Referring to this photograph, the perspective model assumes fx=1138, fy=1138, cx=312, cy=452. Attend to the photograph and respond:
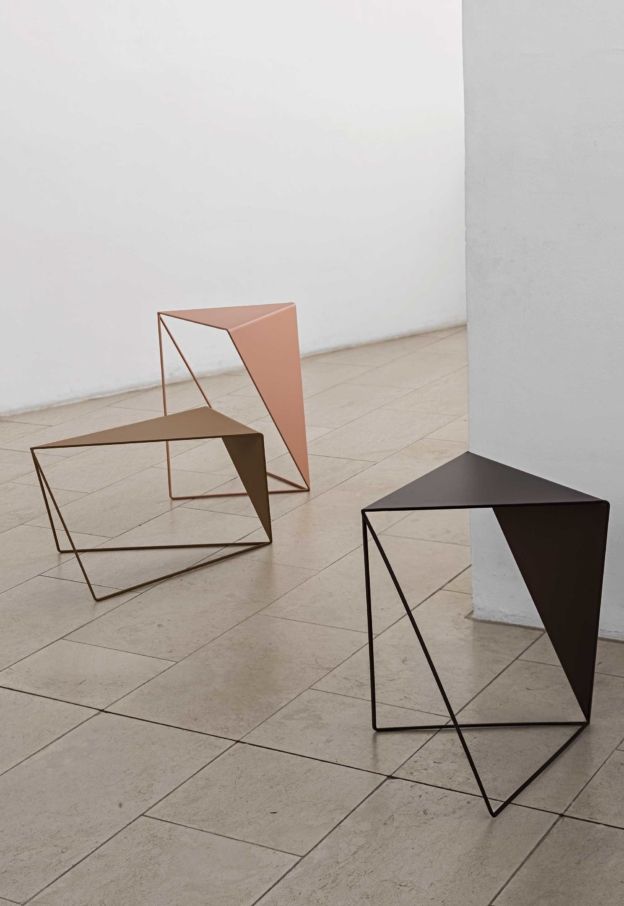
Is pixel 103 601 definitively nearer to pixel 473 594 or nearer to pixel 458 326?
pixel 473 594

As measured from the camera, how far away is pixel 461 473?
2748 mm

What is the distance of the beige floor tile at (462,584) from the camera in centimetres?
349

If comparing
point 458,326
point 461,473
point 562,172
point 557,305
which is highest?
point 562,172

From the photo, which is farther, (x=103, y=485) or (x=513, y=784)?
(x=103, y=485)

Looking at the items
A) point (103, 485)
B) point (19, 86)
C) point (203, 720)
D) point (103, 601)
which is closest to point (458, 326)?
point (19, 86)

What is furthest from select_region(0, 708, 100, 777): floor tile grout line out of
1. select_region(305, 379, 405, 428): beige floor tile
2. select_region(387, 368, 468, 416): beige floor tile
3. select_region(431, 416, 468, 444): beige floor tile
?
select_region(387, 368, 468, 416): beige floor tile

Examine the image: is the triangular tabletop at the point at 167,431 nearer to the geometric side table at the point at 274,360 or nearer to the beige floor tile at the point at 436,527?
the geometric side table at the point at 274,360

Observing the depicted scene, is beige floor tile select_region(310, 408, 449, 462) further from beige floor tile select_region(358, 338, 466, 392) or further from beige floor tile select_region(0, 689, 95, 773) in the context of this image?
beige floor tile select_region(0, 689, 95, 773)

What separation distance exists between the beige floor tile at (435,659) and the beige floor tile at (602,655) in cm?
4

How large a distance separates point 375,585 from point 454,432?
1860 millimetres

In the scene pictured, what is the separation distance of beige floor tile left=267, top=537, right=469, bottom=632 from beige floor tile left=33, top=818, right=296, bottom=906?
106cm

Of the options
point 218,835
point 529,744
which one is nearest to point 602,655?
point 529,744

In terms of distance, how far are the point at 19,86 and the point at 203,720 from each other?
4353mm

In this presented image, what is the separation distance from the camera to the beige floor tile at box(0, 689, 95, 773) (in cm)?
271
